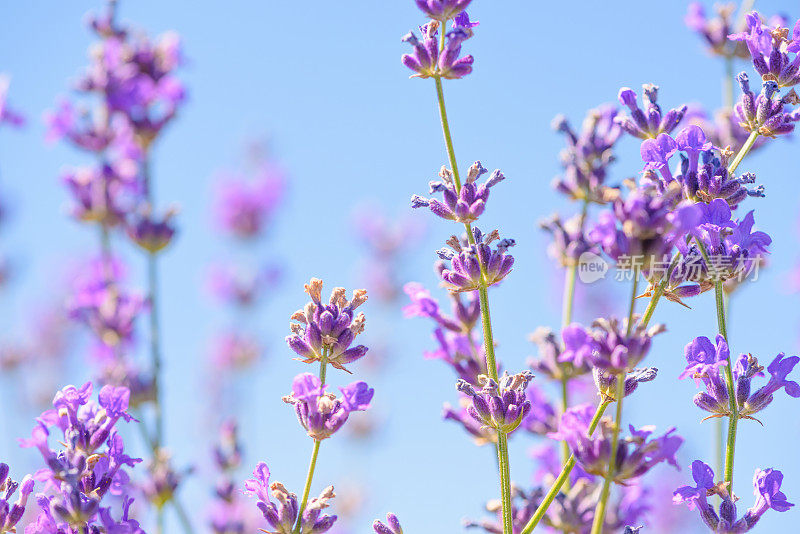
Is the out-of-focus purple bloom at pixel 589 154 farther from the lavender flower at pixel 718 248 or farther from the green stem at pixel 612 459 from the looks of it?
the green stem at pixel 612 459

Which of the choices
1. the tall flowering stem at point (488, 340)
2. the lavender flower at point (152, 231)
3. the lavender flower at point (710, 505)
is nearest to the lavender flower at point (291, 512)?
the tall flowering stem at point (488, 340)

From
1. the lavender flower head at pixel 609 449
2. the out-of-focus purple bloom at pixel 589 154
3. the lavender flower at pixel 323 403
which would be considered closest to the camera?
the lavender flower head at pixel 609 449

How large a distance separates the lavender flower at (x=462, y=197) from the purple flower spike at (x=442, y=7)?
1.24 feet

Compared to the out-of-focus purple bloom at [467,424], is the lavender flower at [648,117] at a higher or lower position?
higher

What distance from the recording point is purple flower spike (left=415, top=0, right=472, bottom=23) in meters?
1.96

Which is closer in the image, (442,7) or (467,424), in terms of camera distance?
(442,7)

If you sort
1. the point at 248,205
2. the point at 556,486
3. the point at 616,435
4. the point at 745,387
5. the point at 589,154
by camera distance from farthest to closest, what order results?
the point at 248,205 → the point at 589,154 → the point at 745,387 → the point at 556,486 → the point at 616,435

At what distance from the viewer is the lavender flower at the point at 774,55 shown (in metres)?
2.12

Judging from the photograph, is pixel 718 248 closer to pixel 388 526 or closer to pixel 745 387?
pixel 745 387

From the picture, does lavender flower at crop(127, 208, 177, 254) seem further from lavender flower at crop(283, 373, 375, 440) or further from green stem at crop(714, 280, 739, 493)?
green stem at crop(714, 280, 739, 493)

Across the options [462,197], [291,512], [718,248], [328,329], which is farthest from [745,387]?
[291,512]

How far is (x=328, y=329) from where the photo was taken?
5.97 ft

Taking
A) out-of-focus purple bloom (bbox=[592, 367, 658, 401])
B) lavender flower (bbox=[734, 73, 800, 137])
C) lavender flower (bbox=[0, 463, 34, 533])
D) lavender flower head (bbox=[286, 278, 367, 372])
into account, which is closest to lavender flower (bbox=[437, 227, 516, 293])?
lavender flower head (bbox=[286, 278, 367, 372])

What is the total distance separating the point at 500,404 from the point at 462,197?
1.59 feet
